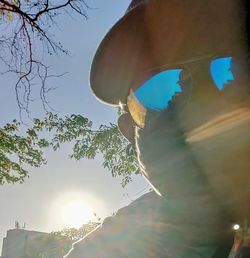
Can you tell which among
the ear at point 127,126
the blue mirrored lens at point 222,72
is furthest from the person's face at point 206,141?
the ear at point 127,126

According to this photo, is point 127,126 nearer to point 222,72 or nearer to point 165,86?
point 165,86

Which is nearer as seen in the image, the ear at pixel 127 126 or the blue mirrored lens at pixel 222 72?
the blue mirrored lens at pixel 222 72

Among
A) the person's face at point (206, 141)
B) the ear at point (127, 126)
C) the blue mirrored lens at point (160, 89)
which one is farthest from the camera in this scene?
the ear at point (127, 126)

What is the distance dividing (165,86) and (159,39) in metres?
0.12

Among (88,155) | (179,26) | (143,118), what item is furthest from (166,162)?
(88,155)

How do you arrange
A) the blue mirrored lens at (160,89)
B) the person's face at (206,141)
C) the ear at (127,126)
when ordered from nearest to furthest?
the person's face at (206,141) < the blue mirrored lens at (160,89) < the ear at (127,126)

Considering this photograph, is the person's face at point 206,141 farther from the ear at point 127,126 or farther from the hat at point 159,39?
the ear at point 127,126

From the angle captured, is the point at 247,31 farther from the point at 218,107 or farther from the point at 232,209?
the point at 232,209

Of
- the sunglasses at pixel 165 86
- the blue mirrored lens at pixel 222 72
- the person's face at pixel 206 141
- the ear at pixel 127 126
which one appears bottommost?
the person's face at pixel 206 141

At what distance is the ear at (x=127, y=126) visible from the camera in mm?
1221

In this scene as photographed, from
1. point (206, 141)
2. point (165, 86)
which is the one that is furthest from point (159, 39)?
point (206, 141)

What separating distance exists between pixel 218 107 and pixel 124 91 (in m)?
0.36

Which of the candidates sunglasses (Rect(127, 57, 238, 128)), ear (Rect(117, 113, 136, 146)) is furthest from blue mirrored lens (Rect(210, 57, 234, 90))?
ear (Rect(117, 113, 136, 146))

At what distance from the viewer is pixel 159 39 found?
3.29 feet
